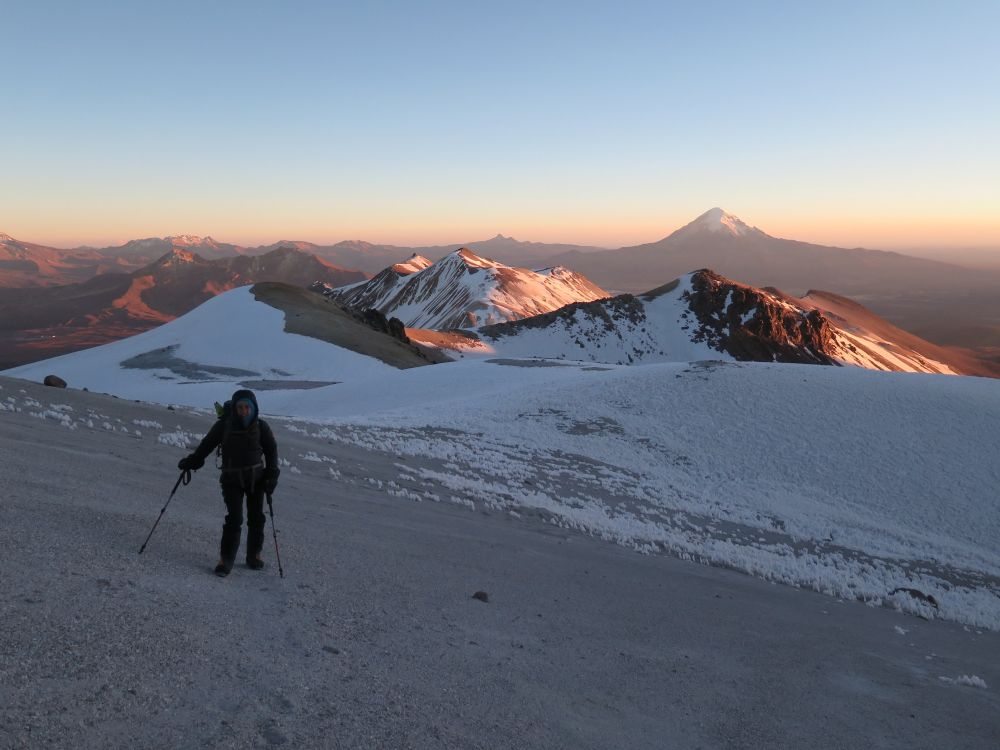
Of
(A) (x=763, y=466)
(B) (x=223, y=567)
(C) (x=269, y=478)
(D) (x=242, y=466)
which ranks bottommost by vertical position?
(A) (x=763, y=466)

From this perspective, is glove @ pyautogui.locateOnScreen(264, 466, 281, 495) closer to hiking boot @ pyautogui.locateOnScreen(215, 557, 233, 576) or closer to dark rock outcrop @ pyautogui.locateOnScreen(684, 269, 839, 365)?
hiking boot @ pyautogui.locateOnScreen(215, 557, 233, 576)

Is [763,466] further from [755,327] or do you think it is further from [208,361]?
[755,327]

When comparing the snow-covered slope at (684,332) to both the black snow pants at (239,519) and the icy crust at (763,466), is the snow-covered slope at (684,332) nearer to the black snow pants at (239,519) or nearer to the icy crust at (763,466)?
the icy crust at (763,466)

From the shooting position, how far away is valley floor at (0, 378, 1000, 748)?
16.3ft

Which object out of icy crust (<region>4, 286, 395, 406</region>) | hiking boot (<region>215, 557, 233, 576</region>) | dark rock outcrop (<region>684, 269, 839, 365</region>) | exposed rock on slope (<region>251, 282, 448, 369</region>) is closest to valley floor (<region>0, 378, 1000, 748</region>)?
hiking boot (<region>215, 557, 233, 576</region>)

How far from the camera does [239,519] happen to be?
7.55m

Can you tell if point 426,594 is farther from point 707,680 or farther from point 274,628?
point 707,680

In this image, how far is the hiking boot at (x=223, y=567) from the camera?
726cm

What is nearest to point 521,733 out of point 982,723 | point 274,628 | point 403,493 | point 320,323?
point 274,628

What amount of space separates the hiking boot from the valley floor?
0.14 meters

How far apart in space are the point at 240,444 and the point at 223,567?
4.24ft

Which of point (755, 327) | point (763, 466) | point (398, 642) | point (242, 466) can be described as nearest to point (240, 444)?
point (242, 466)

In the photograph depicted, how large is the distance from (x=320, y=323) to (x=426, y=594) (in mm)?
60819

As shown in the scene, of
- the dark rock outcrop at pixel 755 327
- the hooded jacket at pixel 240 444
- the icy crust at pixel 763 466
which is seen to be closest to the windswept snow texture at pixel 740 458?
the icy crust at pixel 763 466
